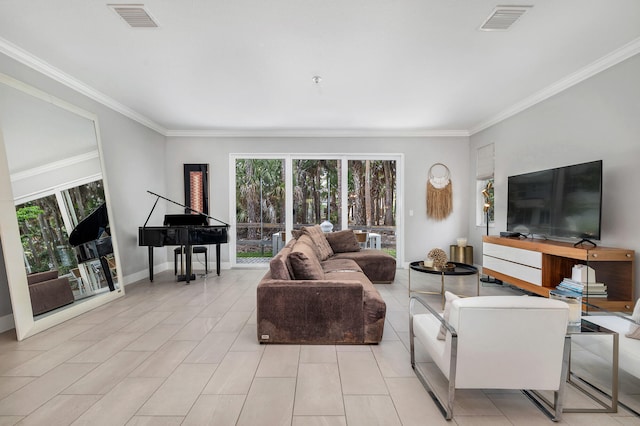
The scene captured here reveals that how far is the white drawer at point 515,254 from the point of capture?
12.7 ft

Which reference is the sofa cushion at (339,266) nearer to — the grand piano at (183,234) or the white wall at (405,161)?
the grand piano at (183,234)

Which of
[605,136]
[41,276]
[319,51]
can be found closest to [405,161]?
[605,136]

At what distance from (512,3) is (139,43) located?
3189mm

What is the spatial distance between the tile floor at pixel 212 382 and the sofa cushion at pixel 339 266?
923 millimetres

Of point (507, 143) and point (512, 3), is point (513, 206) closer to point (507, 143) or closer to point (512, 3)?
point (507, 143)

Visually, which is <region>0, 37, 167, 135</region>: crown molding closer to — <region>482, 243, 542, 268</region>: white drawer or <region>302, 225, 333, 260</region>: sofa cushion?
<region>302, 225, 333, 260</region>: sofa cushion

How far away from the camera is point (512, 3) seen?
2.45 meters

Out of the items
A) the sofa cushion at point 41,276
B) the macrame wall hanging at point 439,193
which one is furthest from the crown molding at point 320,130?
the sofa cushion at point 41,276

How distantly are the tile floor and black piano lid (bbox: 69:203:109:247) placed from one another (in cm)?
92

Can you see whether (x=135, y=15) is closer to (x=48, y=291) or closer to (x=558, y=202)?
(x=48, y=291)

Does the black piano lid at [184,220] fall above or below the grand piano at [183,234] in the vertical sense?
above

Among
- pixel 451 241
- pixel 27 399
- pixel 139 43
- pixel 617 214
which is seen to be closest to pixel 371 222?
pixel 451 241

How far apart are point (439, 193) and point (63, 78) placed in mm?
5993

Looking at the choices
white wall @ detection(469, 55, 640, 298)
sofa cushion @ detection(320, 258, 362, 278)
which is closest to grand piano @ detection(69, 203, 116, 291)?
sofa cushion @ detection(320, 258, 362, 278)
